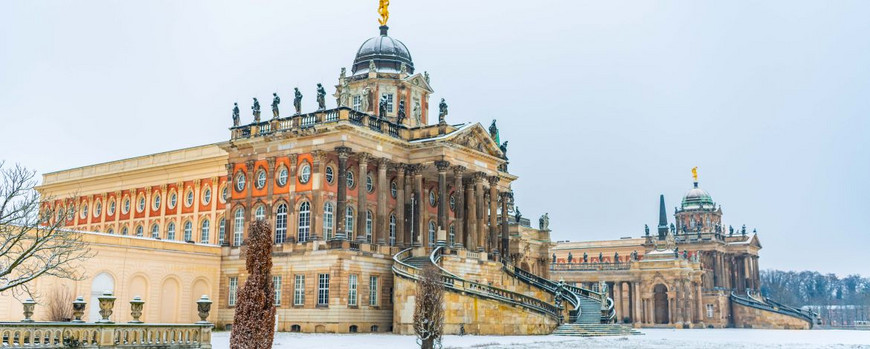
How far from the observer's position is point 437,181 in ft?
193

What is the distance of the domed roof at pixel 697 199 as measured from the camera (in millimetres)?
114188

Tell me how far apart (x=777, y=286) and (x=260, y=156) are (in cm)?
12216

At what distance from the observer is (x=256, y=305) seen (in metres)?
24.8

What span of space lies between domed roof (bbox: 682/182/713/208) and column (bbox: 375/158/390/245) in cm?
7268

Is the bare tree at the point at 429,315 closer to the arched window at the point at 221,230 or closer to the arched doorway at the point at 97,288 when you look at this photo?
the arched doorway at the point at 97,288

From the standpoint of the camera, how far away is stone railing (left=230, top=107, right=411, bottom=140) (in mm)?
49844

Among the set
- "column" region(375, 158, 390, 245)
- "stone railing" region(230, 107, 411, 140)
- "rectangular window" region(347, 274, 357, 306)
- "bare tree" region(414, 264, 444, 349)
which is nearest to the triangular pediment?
"stone railing" region(230, 107, 411, 140)

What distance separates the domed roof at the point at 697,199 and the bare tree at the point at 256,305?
319ft

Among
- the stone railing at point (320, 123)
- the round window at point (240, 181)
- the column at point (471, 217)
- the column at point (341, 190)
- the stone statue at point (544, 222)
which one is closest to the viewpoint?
the column at point (341, 190)

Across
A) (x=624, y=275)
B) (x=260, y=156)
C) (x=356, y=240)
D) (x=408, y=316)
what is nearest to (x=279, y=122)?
(x=260, y=156)

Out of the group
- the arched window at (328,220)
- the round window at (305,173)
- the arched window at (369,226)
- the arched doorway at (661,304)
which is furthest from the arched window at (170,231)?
the arched doorway at (661,304)

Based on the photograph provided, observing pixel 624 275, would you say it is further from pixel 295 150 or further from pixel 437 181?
pixel 295 150

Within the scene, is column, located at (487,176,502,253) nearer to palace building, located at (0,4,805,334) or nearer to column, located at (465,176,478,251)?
palace building, located at (0,4,805,334)

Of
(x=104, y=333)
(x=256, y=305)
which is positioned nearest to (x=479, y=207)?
(x=256, y=305)
